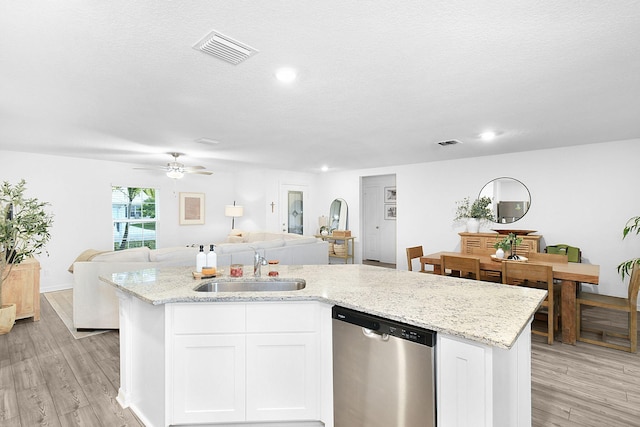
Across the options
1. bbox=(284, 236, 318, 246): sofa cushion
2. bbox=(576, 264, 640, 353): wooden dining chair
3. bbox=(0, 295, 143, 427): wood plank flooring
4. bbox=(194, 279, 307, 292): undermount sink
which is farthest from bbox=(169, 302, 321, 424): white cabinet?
bbox=(284, 236, 318, 246): sofa cushion

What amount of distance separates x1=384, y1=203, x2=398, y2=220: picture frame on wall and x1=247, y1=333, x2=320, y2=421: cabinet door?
659 centimetres

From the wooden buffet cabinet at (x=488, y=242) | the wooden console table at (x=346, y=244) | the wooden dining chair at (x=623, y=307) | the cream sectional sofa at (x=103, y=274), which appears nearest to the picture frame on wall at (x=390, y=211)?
the wooden console table at (x=346, y=244)

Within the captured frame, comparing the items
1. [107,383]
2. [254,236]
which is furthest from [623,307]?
[254,236]

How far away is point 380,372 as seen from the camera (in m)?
1.72

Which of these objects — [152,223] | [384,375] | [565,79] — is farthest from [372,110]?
[152,223]

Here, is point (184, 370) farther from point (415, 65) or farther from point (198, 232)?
point (198, 232)

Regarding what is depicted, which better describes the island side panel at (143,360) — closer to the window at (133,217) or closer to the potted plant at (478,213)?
the window at (133,217)

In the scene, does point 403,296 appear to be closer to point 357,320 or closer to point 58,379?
point 357,320

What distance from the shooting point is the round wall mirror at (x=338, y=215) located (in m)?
8.02

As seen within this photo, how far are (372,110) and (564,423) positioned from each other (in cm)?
278

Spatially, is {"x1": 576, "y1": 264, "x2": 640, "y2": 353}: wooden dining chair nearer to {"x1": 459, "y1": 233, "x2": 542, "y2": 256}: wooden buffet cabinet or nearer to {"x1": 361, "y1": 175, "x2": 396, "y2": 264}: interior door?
{"x1": 459, "y1": 233, "x2": 542, "y2": 256}: wooden buffet cabinet

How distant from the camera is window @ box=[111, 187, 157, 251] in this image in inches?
258

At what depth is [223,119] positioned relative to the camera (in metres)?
3.46

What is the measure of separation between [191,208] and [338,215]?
346 centimetres
